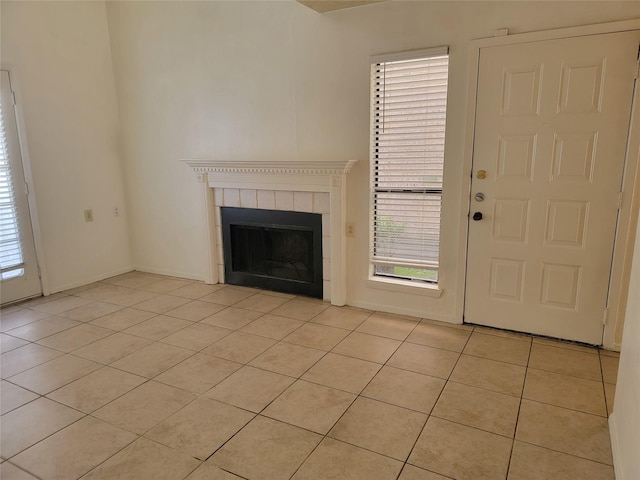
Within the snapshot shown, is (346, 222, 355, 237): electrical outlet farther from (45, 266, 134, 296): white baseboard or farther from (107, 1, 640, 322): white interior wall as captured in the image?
(45, 266, 134, 296): white baseboard

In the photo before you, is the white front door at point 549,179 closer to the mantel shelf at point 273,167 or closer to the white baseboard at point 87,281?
the mantel shelf at point 273,167

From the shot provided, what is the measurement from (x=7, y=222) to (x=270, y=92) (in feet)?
8.73

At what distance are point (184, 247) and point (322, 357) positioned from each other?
244 cm

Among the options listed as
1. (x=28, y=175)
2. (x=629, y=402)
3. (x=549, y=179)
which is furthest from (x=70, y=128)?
(x=629, y=402)

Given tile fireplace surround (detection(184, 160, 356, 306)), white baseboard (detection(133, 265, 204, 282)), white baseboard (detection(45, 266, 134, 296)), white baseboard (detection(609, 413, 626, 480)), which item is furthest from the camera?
white baseboard (detection(133, 265, 204, 282))

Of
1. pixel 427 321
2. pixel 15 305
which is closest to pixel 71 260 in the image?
pixel 15 305

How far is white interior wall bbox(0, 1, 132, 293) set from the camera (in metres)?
3.93

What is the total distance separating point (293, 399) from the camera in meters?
2.38

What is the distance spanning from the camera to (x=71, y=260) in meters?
4.41

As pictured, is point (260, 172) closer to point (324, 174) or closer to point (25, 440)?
point (324, 174)

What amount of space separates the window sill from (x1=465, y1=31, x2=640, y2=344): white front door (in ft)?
1.02

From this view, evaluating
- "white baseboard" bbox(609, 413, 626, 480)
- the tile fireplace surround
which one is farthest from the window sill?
"white baseboard" bbox(609, 413, 626, 480)

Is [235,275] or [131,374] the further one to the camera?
[235,275]

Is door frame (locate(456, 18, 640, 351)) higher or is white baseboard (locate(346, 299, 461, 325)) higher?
door frame (locate(456, 18, 640, 351))
